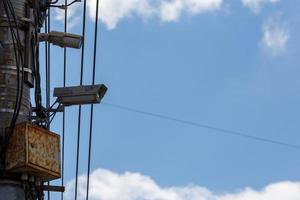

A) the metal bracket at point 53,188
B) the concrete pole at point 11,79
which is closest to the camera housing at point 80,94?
the concrete pole at point 11,79

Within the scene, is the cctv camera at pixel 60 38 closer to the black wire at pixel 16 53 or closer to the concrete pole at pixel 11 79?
the concrete pole at pixel 11 79

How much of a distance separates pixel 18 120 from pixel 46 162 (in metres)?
0.55

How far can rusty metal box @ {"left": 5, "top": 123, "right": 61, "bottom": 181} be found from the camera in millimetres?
7215

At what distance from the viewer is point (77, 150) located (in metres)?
10.7

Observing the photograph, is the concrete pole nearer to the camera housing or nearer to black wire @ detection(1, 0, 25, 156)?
black wire @ detection(1, 0, 25, 156)

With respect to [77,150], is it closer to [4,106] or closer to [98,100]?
[98,100]

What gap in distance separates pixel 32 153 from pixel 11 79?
0.89 m

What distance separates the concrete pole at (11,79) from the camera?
23.8 feet

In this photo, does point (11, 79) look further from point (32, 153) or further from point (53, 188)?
point (53, 188)

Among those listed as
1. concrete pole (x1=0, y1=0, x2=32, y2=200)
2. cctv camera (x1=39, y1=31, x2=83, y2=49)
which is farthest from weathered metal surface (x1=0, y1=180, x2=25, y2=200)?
cctv camera (x1=39, y1=31, x2=83, y2=49)

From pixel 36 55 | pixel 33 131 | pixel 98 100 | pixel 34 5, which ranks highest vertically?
pixel 34 5

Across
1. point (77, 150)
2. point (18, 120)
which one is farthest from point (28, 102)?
point (77, 150)

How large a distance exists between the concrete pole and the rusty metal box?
17 cm

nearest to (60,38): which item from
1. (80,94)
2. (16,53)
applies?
(80,94)
